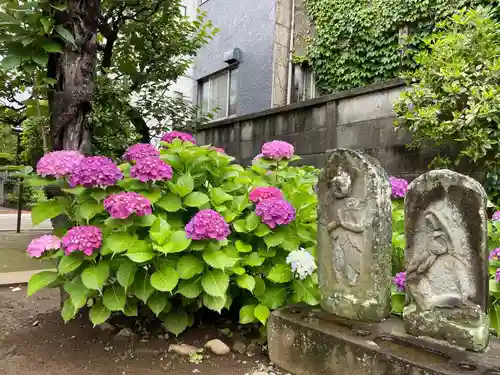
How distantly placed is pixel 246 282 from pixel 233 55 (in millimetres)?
8423

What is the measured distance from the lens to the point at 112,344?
103 inches

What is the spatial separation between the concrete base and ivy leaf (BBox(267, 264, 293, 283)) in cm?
18

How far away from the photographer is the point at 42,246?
7.60 ft

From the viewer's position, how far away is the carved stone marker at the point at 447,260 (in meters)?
1.87

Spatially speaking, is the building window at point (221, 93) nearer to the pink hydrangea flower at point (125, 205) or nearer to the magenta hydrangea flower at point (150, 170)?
the magenta hydrangea flower at point (150, 170)

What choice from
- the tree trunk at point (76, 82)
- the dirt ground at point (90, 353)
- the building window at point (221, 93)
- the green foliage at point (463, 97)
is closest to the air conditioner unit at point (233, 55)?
the building window at point (221, 93)

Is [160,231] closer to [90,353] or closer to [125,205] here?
[125,205]

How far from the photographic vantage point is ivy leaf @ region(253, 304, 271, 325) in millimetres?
2439

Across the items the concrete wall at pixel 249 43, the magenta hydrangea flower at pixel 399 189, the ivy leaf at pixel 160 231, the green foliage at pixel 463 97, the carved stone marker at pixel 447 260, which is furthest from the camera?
the concrete wall at pixel 249 43

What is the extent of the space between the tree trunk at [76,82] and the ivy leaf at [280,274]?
5.61 feet

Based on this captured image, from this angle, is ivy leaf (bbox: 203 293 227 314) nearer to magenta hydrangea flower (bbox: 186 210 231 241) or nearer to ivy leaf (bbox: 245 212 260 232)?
magenta hydrangea flower (bbox: 186 210 231 241)

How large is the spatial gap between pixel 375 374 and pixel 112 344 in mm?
1681

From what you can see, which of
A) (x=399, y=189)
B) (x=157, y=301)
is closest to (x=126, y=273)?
(x=157, y=301)

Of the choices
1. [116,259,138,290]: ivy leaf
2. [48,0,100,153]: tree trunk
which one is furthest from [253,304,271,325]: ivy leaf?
[48,0,100,153]: tree trunk
